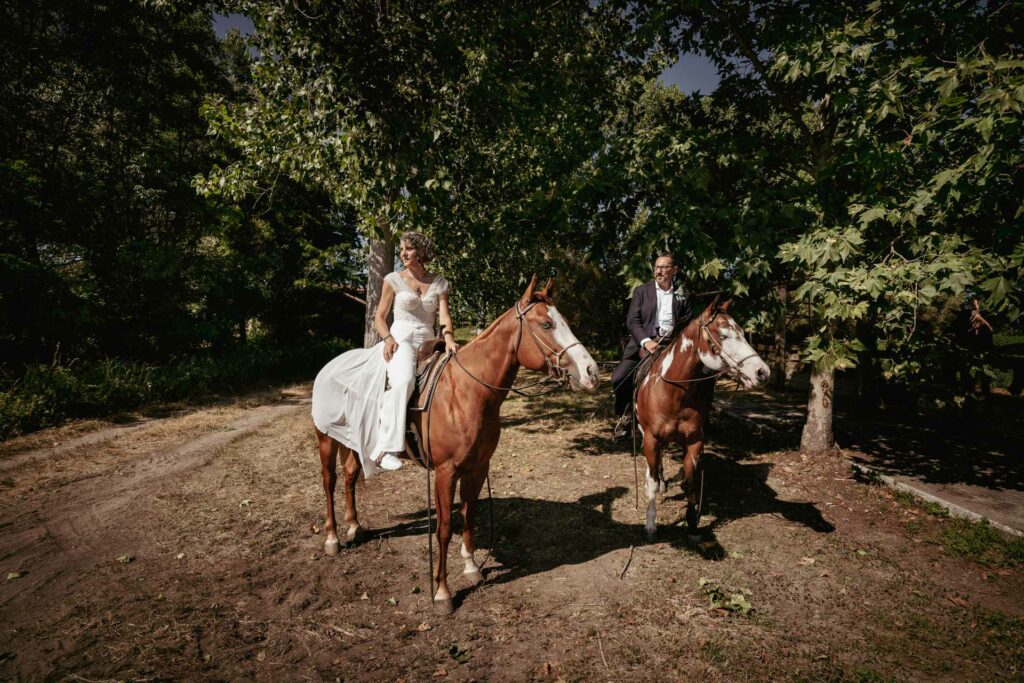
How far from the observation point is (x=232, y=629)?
12.5 ft

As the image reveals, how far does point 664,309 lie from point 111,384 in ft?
46.5

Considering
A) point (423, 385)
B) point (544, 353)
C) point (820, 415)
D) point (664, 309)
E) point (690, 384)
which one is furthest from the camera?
point (820, 415)

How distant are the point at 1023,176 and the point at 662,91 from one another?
19.5 metres

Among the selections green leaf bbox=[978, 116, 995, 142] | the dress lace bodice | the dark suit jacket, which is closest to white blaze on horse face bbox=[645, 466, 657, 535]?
Result: the dark suit jacket

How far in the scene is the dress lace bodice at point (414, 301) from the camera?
4.32 metres

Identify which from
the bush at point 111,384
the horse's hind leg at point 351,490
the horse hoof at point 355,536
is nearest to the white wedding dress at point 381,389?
the horse's hind leg at point 351,490

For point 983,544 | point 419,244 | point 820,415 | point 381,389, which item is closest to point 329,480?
point 381,389

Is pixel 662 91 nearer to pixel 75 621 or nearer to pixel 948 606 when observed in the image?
pixel 948 606

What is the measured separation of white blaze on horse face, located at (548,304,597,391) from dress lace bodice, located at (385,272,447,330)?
1400mm

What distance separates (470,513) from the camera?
4.61 m

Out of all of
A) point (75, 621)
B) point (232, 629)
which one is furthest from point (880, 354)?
point (75, 621)

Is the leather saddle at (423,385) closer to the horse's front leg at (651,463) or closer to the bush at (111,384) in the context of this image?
the horse's front leg at (651,463)

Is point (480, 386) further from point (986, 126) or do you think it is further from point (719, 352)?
point (986, 126)

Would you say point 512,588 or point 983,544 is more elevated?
point 983,544
